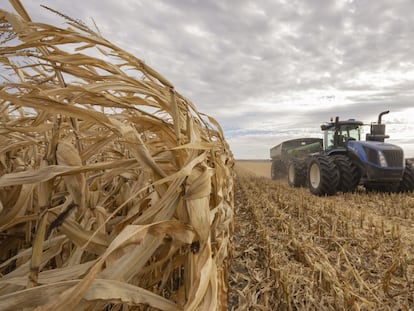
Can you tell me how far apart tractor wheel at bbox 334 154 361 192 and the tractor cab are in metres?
1.44

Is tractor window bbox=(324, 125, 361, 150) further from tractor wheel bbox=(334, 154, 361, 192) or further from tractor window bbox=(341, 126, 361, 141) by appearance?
tractor wheel bbox=(334, 154, 361, 192)

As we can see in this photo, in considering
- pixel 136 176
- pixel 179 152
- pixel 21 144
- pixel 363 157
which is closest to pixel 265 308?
pixel 136 176

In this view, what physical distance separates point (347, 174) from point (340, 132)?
98.2 inches

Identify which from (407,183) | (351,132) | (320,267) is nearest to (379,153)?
(407,183)

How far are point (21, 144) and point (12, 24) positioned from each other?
0.45 meters

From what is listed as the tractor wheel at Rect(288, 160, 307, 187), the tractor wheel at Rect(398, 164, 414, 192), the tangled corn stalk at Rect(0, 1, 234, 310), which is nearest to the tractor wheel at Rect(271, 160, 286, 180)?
the tractor wheel at Rect(288, 160, 307, 187)

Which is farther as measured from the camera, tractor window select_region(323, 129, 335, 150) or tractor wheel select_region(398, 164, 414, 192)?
tractor window select_region(323, 129, 335, 150)

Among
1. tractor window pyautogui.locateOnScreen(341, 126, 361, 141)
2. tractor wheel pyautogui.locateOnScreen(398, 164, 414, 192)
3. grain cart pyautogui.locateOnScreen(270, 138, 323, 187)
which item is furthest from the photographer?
grain cart pyautogui.locateOnScreen(270, 138, 323, 187)

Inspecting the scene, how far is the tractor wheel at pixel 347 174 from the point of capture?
7.59 m

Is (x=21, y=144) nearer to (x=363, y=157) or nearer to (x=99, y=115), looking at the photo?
(x=99, y=115)

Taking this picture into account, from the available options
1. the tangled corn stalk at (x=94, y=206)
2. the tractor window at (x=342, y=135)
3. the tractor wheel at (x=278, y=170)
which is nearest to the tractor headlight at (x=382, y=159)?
the tractor window at (x=342, y=135)

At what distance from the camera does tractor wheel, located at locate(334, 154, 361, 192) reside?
299 inches

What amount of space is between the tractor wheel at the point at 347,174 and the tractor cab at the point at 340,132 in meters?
1.44

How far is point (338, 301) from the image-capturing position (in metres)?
1.99
